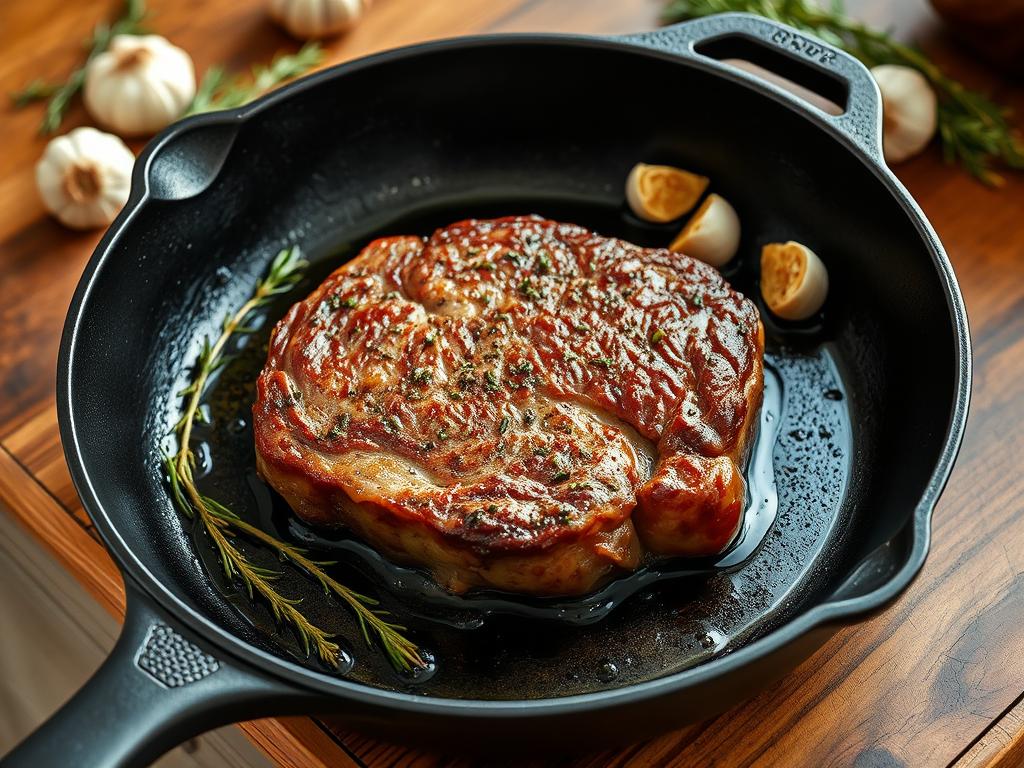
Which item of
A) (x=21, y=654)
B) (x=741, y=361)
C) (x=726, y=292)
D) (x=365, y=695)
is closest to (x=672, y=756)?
(x=365, y=695)

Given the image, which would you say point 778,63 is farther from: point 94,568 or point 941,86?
point 94,568

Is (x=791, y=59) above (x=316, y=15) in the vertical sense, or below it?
below

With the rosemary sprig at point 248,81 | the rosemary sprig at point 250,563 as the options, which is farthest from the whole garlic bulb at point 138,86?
the rosemary sprig at point 250,563

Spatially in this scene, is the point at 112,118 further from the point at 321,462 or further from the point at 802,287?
the point at 802,287

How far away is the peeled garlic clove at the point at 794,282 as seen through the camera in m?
2.34

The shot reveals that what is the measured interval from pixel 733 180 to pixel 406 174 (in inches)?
32.0

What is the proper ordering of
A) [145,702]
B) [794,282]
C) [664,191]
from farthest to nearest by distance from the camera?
1. [664,191]
2. [794,282]
3. [145,702]

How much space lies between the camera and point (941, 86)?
9.23ft

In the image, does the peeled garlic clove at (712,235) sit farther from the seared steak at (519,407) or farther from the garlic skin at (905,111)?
the garlic skin at (905,111)

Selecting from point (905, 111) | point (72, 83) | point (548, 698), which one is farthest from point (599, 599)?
point (72, 83)

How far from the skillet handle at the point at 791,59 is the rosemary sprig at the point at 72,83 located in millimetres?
1492

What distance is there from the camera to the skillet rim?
152cm

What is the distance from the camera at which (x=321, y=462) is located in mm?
1993

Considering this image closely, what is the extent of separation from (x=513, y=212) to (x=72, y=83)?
1308 millimetres
